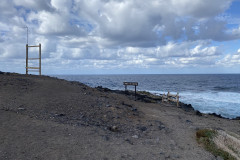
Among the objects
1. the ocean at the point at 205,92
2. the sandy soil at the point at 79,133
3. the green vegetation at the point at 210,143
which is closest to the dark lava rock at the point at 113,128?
the sandy soil at the point at 79,133

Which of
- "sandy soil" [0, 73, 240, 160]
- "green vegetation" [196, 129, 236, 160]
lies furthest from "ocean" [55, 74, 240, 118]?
"sandy soil" [0, 73, 240, 160]

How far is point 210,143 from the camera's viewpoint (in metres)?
9.73

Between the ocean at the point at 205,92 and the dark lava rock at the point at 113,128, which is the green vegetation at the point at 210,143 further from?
the ocean at the point at 205,92

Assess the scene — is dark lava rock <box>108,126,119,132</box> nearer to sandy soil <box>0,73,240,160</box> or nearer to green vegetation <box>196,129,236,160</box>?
sandy soil <box>0,73,240,160</box>

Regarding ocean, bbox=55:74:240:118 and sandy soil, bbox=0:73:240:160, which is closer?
sandy soil, bbox=0:73:240:160

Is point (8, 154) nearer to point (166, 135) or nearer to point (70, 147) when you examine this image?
point (70, 147)

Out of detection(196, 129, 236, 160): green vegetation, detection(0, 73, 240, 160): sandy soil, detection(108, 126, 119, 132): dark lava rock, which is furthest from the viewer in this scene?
detection(108, 126, 119, 132): dark lava rock

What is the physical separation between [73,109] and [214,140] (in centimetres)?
831

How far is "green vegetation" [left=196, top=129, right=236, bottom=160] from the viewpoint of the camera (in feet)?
28.8

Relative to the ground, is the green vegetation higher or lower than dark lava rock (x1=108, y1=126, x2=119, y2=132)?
lower

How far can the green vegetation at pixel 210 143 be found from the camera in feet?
28.8

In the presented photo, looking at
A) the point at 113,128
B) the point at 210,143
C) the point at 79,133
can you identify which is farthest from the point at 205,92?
the point at 79,133

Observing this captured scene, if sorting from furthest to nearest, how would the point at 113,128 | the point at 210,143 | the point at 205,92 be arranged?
the point at 205,92
the point at 113,128
the point at 210,143

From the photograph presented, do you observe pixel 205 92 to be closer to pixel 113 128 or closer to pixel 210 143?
pixel 210 143
